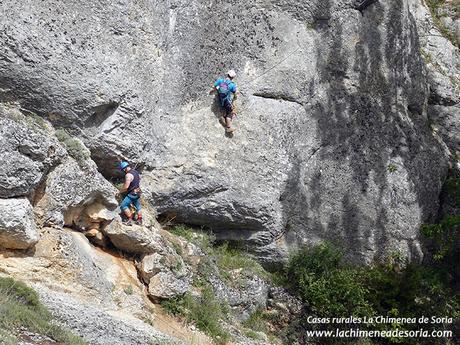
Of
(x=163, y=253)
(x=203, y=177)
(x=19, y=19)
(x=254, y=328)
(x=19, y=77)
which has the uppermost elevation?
(x=19, y=19)

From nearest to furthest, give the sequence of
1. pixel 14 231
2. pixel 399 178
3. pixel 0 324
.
Result: pixel 0 324 < pixel 14 231 < pixel 399 178

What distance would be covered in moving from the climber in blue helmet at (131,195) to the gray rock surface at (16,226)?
233 centimetres

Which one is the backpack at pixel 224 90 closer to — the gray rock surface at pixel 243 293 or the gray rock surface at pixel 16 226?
the gray rock surface at pixel 243 293

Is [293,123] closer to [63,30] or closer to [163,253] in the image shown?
[163,253]

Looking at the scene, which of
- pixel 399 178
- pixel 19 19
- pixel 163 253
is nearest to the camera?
pixel 19 19

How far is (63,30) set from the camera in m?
13.3

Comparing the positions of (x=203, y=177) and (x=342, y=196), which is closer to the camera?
(x=203, y=177)

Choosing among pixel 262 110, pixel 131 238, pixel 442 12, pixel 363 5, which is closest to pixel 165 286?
pixel 131 238

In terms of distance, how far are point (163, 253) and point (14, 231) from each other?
331cm

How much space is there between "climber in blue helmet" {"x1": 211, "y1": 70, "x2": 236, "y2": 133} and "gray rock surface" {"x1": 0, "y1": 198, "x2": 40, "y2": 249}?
543 centimetres

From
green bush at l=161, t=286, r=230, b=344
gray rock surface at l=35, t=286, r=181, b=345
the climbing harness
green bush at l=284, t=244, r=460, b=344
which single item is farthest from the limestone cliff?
green bush at l=284, t=244, r=460, b=344

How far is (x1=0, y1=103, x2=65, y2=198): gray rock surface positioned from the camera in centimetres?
1148

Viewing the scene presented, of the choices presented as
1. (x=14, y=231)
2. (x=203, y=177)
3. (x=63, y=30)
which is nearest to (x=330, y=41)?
(x=203, y=177)

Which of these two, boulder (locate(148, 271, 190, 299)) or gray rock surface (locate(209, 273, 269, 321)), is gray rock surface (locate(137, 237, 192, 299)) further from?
gray rock surface (locate(209, 273, 269, 321))
